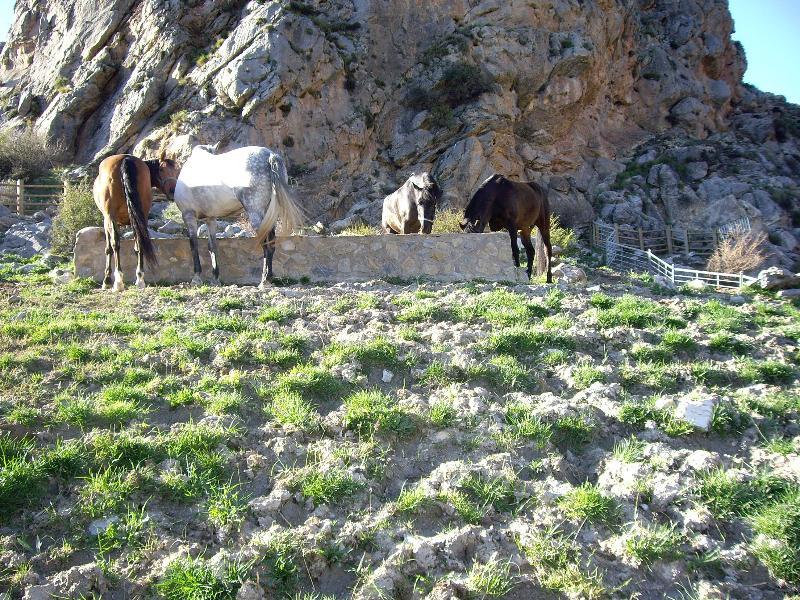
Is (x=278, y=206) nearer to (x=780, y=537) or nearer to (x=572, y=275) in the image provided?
(x=572, y=275)

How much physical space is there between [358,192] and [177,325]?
80.3 ft

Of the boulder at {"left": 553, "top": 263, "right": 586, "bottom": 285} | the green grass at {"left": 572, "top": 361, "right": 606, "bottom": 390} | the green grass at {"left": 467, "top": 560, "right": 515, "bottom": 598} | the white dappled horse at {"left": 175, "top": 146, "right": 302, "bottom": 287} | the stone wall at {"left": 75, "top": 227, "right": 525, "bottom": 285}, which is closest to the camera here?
the green grass at {"left": 467, "top": 560, "right": 515, "bottom": 598}

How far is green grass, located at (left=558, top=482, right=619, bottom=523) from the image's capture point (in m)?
3.83

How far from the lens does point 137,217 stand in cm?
959

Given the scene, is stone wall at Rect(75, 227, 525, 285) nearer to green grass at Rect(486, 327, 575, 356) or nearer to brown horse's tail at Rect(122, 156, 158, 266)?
brown horse's tail at Rect(122, 156, 158, 266)

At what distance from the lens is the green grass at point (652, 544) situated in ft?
11.6

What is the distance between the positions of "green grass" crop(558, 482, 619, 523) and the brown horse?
26.0 ft

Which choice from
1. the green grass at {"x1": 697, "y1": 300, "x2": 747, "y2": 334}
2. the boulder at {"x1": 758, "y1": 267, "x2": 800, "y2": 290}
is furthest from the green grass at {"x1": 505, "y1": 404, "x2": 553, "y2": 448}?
the boulder at {"x1": 758, "y1": 267, "x2": 800, "y2": 290}

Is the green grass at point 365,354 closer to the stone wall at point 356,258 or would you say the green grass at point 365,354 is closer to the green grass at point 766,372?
the green grass at point 766,372

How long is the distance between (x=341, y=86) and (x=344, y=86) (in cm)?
22

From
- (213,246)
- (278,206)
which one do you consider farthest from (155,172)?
(278,206)

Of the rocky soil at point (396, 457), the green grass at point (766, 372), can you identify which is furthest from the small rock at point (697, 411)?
the green grass at point (766, 372)

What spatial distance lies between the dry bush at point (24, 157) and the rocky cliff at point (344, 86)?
6.55ft

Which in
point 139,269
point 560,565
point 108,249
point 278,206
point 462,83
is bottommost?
point 560,565
